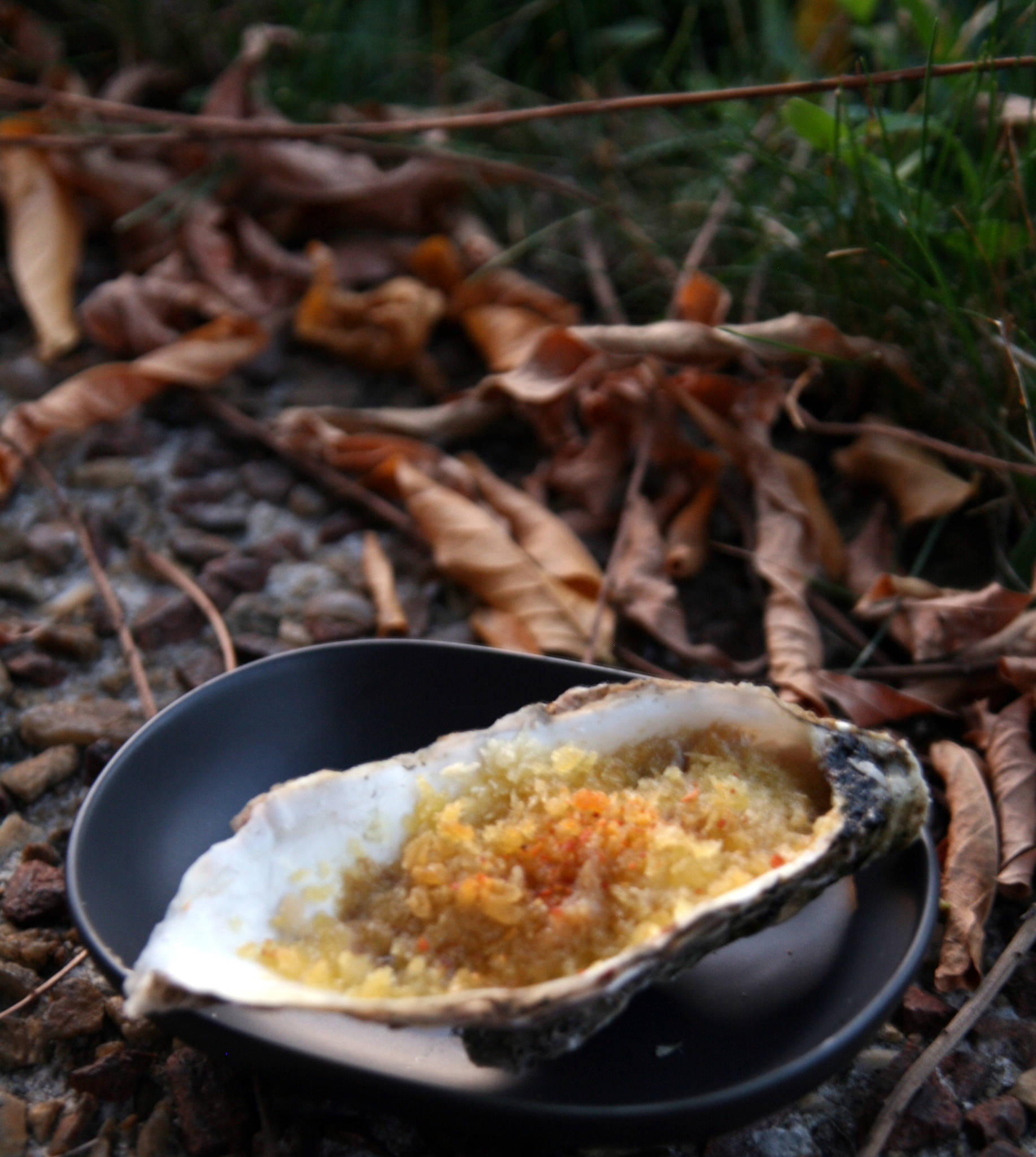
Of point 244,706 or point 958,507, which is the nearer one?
point 244,706

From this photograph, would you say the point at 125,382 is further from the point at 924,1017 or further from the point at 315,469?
the point at 924,1017

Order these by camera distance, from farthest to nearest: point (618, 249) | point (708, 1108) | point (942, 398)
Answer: point (618, 249) < point (942, 398) < point (708, 1108)

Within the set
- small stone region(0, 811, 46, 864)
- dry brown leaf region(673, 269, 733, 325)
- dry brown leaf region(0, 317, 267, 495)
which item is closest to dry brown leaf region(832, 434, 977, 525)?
dry brown leaf region(673, 269, 733, 325)

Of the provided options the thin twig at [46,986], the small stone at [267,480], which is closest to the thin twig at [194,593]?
the small stone at [267,480]

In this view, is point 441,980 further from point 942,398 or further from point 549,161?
point 549,161

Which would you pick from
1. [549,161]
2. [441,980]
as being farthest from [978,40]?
[441,980]
